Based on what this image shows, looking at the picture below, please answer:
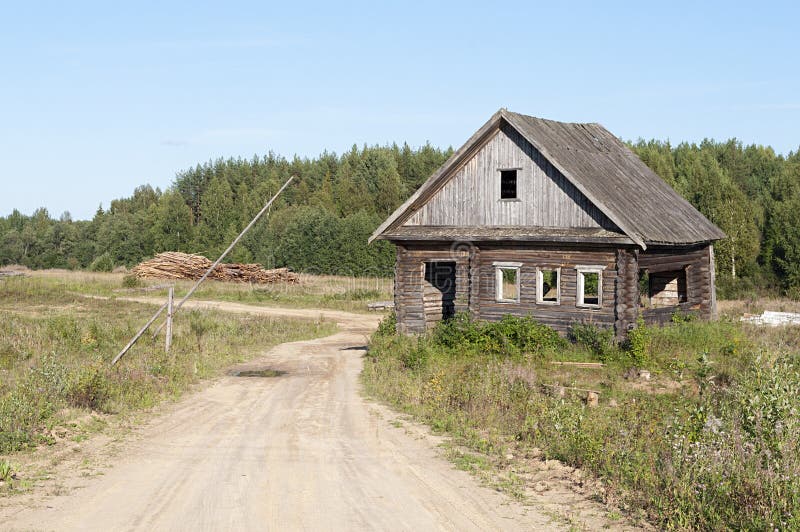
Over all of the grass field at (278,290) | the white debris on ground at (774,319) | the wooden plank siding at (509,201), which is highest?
the wooden plank siding at (509,201)

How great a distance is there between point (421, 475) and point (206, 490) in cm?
277

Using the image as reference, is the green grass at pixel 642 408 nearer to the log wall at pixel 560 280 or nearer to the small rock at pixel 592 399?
the small rock at pixel 592 399

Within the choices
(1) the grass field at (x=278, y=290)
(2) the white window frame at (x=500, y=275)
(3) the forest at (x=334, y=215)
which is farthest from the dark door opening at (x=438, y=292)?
(3) the forest at (x=334, y=215)

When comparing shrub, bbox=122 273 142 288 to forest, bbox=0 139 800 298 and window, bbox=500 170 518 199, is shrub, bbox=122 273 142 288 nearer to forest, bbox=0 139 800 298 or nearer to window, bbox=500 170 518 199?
forest, bbox=0 139 800 298

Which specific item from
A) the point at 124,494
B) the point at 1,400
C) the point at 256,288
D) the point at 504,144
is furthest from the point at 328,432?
the point at 256,288

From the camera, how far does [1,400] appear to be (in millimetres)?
12758

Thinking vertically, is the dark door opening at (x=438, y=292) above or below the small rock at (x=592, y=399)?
above

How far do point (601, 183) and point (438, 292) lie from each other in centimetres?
633

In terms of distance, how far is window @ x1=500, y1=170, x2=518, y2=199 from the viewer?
22516 mm

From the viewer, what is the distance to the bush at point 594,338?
1964cm

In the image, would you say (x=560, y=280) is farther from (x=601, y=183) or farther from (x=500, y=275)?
(x=601, y=183)

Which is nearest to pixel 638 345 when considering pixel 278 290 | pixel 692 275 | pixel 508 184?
pixel 508 184

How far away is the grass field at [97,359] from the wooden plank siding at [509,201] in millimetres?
7264

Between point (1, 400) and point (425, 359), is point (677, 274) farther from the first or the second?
point (1, 400)
